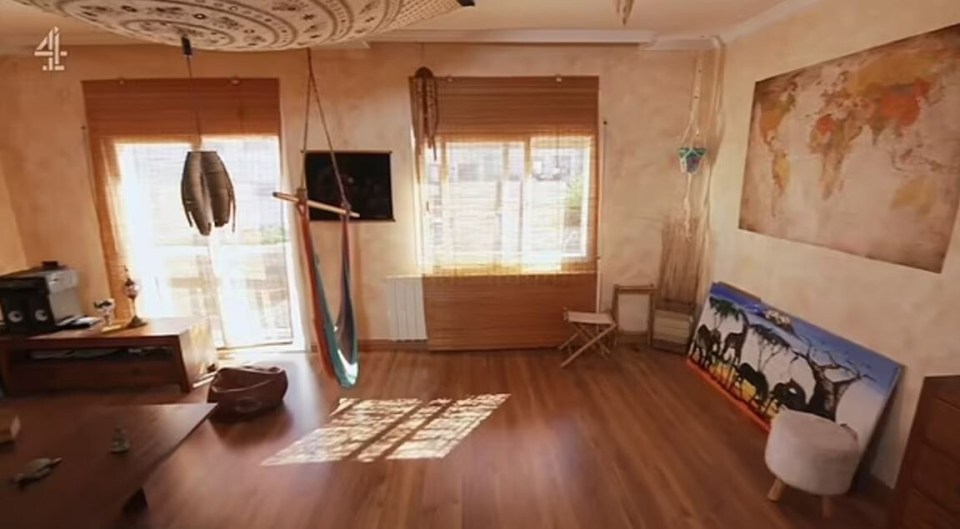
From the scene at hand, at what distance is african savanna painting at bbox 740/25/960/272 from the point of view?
1.96m

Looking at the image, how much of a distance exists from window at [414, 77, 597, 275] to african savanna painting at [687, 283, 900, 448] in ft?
3.48

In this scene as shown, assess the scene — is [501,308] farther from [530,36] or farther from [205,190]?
[205,190]

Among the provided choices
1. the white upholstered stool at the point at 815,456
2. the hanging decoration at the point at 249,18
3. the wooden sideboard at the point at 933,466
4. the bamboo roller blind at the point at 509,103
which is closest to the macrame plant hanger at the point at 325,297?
the bamboo roller blind at the point at 509,103

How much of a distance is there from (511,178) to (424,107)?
0.86 m

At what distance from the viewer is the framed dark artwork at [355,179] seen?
372 centimetres

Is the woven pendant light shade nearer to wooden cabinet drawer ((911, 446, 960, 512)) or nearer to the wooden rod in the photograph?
the wooden rod

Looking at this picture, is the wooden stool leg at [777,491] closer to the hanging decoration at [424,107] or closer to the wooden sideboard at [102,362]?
the hanging decoration at [424,107]

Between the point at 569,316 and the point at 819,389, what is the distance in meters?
1.72

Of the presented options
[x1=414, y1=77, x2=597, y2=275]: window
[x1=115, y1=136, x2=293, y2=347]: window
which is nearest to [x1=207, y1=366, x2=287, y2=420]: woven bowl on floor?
[x1=115, y1=136, x2=293, y2=347]: window

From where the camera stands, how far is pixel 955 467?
1596mm

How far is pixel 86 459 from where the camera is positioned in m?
1.95

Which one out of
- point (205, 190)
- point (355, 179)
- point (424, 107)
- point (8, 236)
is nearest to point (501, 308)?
point (355, 179)

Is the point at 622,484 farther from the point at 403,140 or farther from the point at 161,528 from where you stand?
the point at 403,140

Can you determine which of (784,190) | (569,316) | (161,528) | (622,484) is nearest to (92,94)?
(161,528)
